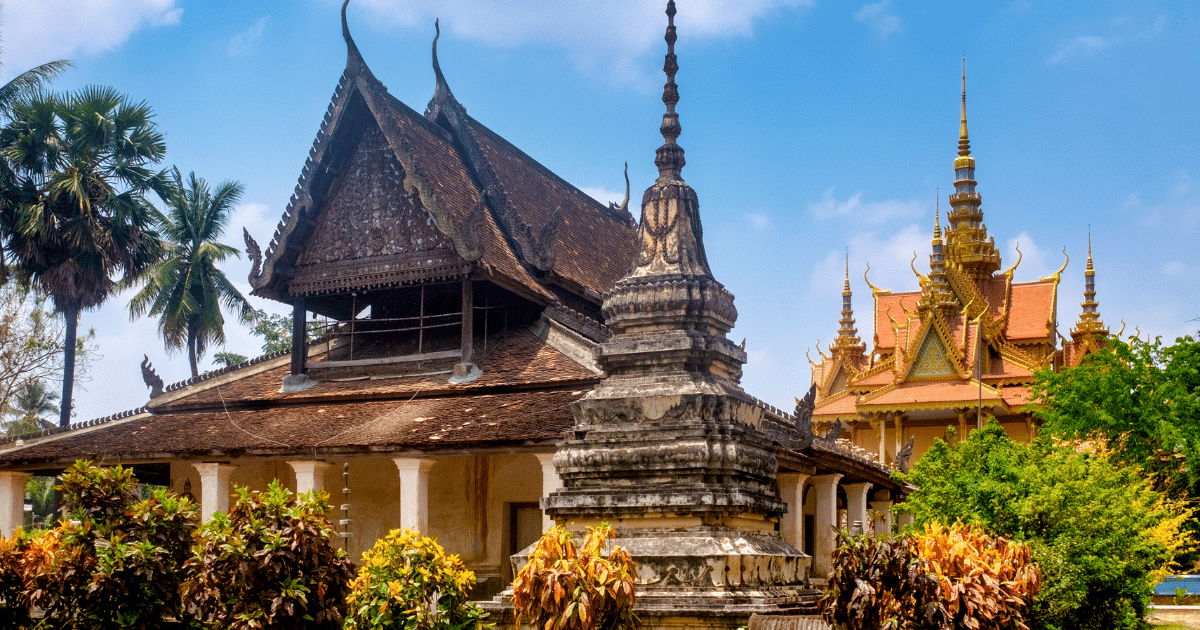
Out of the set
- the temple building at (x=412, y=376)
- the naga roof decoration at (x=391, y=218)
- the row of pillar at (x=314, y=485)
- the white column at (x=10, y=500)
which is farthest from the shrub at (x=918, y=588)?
the white column at (x=10, y=500)

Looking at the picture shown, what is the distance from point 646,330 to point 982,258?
27.0 m

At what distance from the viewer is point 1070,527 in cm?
1181

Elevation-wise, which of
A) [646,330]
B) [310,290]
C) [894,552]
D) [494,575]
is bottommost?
[494,575]

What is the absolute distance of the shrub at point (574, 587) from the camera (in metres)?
8.65

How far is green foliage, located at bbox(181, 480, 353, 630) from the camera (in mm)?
9492

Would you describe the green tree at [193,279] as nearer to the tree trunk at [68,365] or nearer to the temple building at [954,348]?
the tree trunk at [68,365]

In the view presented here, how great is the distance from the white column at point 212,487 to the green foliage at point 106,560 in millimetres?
6504

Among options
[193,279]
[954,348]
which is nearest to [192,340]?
[193,279]

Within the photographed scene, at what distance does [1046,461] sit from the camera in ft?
44.1

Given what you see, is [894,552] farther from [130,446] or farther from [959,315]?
[959,315]

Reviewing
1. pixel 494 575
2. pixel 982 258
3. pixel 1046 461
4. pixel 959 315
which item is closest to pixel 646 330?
pixel 1046 461

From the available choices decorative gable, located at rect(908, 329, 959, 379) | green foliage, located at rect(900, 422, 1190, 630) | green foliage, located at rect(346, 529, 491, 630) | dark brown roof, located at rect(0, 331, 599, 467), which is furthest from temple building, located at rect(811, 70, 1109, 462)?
green foliage, located at rect(346, 529, 491, 630)

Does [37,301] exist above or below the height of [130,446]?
above

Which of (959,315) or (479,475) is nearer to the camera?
(479,475)
